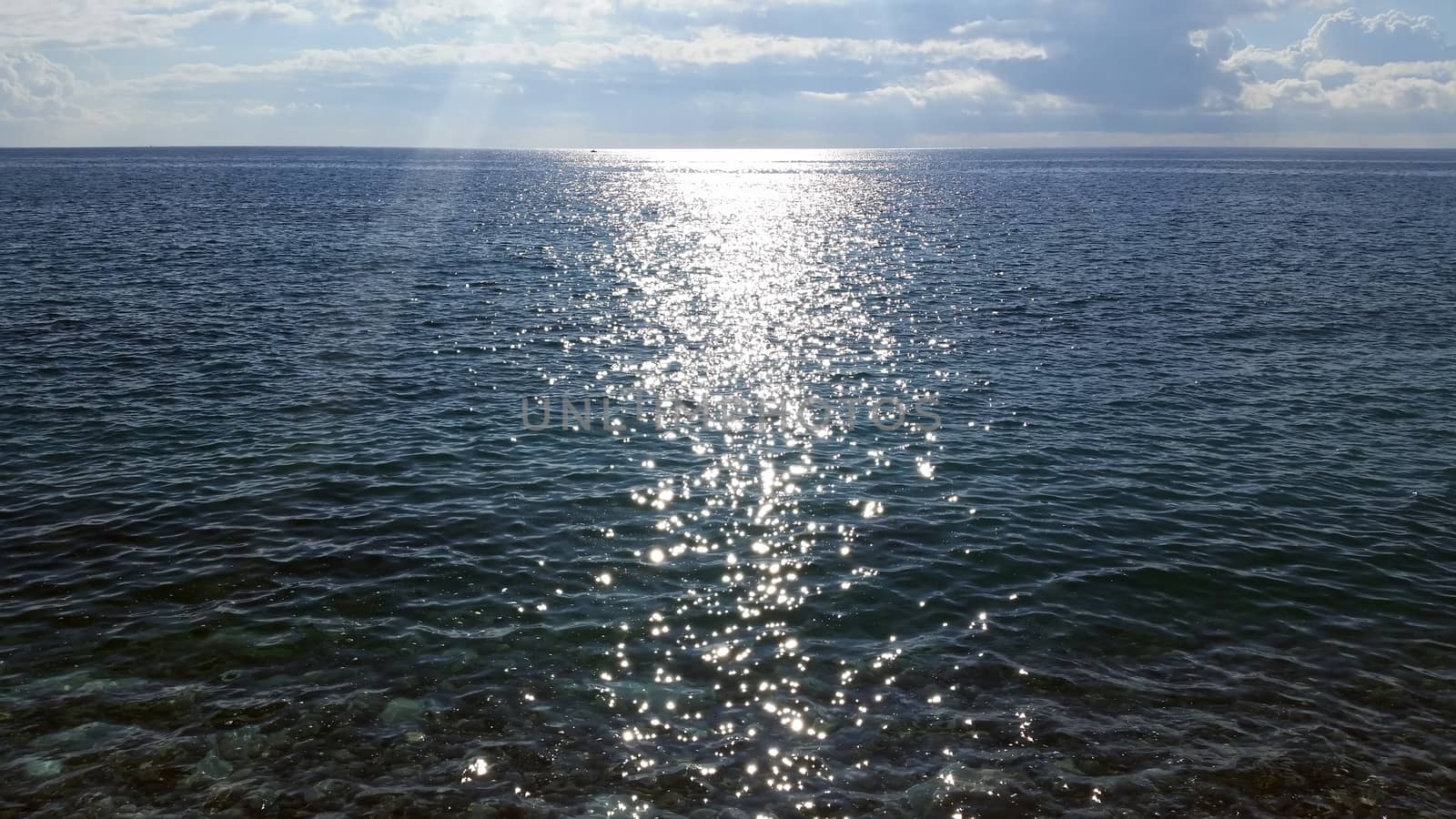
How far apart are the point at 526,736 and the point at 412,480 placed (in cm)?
1566

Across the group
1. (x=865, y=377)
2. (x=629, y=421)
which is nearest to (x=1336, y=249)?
(x=865, y=377)

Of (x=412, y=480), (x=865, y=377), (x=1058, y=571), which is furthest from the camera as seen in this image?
(x=865, y=377)

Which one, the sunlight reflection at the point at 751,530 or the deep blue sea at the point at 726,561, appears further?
the sunlight reflection at the point at 751,530

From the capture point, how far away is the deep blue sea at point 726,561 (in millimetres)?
16828

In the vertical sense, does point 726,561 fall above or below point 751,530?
below

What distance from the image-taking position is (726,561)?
2577 cm

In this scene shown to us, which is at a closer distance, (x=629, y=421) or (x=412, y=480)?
(x=412, y=480)

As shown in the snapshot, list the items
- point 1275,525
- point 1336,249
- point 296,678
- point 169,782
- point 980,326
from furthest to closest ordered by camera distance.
A: point 1336,249 → point 980,326 → point 1275,525 → point 296,678 → point 169,782

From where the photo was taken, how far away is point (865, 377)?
45.5 metres

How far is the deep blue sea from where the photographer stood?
16828mm

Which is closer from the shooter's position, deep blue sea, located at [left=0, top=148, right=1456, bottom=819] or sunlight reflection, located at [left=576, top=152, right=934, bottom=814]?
deep blue sea, located at [left=0, top=148, right=1456, bottom=819]

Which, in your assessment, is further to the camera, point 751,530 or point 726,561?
point 751,530

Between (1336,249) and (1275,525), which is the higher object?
(1336,249)

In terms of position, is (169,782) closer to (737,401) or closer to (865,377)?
(737,401)
